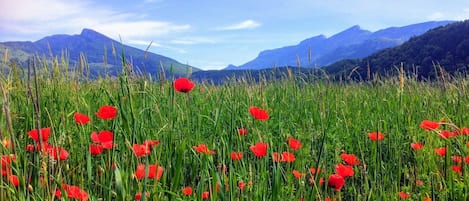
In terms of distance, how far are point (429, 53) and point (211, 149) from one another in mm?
67860

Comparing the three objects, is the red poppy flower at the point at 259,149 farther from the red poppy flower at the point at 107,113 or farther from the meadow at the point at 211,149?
the red poppy flower at the point at 107,113

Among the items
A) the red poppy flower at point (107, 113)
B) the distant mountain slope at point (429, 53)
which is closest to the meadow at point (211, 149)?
the red poppy flower at point (107, 113)

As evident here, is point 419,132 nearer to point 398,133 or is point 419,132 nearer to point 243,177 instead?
point 398,133

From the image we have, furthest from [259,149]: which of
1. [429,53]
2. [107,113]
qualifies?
[429,53]

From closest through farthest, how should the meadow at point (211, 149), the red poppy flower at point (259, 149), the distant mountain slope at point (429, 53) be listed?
1. the meadow at point (211, 149)
2. the red poppy flower at point (259, 149)
3. the distant mountain slope at point (429, 53)

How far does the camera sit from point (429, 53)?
62.8 meters

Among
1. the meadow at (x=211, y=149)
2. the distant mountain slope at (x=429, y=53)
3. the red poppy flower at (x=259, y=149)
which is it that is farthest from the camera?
the distant mountain slope at (x=429, y=53)

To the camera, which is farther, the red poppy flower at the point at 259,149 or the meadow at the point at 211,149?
the red poppy flower at the point at 259,149

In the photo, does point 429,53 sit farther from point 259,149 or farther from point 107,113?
point 107,113

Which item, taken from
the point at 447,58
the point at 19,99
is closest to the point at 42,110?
the point at 19,99

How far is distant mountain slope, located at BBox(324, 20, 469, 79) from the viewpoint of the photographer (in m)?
55.3

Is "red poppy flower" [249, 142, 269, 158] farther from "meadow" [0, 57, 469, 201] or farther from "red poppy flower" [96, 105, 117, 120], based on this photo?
"red poppy flower" [96, 105, 117, 120]

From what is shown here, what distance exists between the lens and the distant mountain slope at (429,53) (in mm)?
55287

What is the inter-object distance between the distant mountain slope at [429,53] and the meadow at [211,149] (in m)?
50.6
